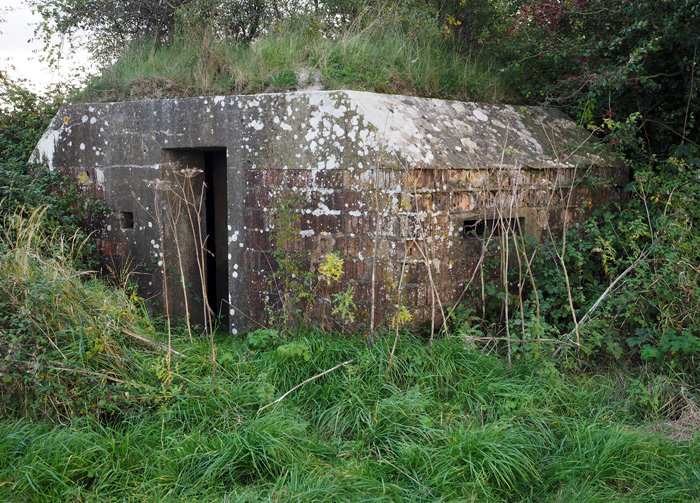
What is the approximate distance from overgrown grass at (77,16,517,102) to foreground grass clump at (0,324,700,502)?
2.50 metres

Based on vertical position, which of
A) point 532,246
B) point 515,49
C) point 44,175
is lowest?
point 532,246

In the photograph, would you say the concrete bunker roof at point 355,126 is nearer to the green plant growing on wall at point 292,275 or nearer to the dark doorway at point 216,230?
the green plant growing on wall at point 292,275

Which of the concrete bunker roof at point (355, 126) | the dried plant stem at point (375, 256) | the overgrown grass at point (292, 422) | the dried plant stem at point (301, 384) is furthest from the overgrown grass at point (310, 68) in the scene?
the dried plant stem at point (301, 384)

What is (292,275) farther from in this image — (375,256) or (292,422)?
(292,422)

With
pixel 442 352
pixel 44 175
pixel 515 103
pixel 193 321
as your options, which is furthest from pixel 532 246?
pixel 44 175

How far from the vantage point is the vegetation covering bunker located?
14.9 ft

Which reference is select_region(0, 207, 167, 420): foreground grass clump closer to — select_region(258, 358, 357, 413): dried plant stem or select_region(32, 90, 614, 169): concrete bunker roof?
select_region(258, 358, 357, 413): dried plant stem

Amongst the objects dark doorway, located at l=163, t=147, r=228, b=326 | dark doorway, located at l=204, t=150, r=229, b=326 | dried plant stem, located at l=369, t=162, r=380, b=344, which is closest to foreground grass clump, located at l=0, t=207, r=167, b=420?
dark doorway, located at l=163, t=147, r=228, b=326

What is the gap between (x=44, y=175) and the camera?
6.51 meters

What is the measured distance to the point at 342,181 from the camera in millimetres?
4703

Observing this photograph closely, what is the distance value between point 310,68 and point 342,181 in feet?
4.13

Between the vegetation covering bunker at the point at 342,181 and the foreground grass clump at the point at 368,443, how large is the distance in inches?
31.3

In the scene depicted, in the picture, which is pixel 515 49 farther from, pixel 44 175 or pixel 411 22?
pixel 44 175

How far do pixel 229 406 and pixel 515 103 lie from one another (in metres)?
4.34
